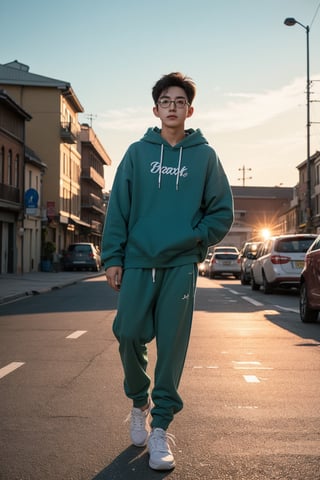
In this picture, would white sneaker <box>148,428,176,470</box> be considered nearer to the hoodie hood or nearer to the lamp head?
the hoodie hood

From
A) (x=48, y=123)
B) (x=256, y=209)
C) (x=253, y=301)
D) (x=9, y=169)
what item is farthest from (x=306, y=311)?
(x=256, y=209)

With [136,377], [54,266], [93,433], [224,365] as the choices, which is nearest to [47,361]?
[224,365]

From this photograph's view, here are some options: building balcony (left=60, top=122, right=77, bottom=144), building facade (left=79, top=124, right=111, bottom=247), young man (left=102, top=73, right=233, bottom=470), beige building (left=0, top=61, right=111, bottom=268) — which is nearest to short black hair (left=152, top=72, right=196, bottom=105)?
young man (left=102, top=73, right=233, bottom=470)

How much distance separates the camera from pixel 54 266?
49062 millimetres

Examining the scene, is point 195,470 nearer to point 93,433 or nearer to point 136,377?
point 136,377

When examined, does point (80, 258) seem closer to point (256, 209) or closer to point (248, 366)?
point (248, 366)

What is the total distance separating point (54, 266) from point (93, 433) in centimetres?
4469

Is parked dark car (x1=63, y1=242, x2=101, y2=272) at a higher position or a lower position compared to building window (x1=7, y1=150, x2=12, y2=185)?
lower

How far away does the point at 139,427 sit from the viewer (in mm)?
4383

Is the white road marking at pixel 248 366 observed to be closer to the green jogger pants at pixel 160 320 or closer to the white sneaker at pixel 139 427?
the white sneaker at pixel 139 427

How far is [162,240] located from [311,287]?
858 centimetres

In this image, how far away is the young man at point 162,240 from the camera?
4.17m

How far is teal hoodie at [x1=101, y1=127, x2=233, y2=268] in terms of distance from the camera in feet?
13.7

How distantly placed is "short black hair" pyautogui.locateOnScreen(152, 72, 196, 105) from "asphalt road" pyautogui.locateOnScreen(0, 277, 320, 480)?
75.8 inches
